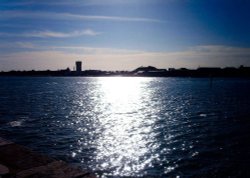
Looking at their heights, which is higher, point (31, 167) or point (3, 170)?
point (3, 170)

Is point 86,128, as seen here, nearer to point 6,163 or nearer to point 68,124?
point 68,124

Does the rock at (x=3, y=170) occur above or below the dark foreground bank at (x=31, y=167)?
above

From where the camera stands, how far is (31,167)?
11.3 m

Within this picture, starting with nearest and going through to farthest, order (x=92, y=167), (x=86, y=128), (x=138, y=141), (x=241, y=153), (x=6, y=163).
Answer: (x=6, y=163) < (x=92, y=167) < (x=241, y=153) < (x=138, y=141) < (x=86, y=128)

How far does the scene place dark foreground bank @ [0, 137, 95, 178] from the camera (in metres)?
10.5

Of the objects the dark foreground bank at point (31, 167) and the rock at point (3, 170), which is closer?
the rock at point (3, 170)

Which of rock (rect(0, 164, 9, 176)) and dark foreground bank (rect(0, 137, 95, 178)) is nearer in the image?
rock (rect(0, 164, 9, 176))

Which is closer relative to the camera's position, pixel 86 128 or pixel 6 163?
pixel 6 163

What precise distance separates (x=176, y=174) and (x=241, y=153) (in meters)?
6.56

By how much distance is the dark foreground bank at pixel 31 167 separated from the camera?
415 inches

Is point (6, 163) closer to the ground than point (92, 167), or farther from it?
farther from it

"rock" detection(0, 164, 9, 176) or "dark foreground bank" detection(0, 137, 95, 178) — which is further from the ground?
"rock" detection(0, 164, 9, 176)

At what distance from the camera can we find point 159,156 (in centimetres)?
1691

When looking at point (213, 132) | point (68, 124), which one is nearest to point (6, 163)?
point (68, 124)
